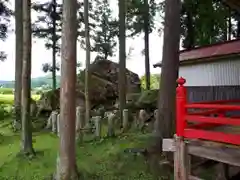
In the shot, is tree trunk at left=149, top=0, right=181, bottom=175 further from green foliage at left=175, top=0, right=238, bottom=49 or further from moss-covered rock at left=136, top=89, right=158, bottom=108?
green foliage at left=175, top=0, right=238, bottom=49

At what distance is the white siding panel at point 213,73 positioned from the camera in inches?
496

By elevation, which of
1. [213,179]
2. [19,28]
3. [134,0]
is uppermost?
[134,0]

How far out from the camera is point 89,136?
11930mm

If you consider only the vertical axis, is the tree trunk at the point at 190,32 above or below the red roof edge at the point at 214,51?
above

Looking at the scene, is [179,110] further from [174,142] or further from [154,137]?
[154,137]

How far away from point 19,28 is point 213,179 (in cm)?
1322

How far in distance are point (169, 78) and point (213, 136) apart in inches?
155

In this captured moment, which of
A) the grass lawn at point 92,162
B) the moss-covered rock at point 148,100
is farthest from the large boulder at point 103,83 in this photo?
the grass lawn at point 92,162

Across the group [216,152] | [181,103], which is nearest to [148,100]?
[181,103]

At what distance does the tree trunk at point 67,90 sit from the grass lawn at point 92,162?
0.72m

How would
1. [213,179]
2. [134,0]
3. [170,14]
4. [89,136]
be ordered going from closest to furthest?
[213,179], [170,14], [89,136], [134,0]

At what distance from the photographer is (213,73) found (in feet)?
44.3

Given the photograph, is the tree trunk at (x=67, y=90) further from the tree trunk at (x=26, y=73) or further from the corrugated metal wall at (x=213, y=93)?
the corrugated metal wall at (x=213, y=93)

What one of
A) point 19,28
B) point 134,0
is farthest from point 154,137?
point 134,0
